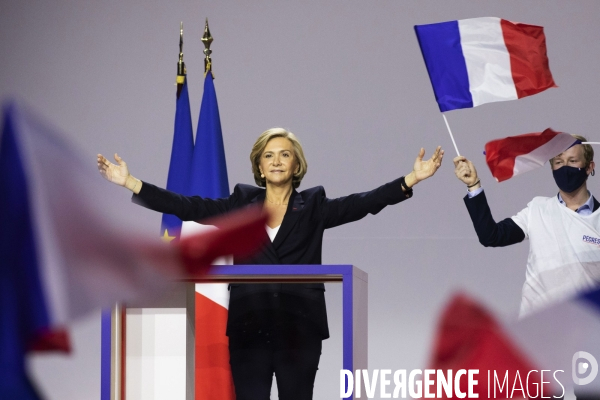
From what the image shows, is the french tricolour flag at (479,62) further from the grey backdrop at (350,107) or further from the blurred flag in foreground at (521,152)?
the grey backdrop at (350,107)

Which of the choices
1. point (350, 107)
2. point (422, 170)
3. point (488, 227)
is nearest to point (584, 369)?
point (488, 227)

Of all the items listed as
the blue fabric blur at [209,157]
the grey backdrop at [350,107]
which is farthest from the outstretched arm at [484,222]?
the grey backdrop at [350,107]

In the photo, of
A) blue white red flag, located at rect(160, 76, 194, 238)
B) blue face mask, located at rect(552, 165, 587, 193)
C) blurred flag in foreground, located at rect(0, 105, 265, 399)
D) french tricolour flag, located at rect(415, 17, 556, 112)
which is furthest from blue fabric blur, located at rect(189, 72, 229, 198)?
blue face mask, located at rect(552, 165, 587, 193)

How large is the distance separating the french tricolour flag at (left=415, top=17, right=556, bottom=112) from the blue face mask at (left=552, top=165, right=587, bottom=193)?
391 mm

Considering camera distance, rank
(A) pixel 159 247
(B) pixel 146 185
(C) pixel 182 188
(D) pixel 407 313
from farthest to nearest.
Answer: (D) pixel 407 313 < (C) pixel 182 188 < (B) pixel 146 185 < (A) pixel 159 247

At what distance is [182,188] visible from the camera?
4.16 m

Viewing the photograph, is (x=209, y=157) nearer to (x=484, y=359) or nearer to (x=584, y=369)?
(x=484, y=359)

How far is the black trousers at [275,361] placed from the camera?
2551mm

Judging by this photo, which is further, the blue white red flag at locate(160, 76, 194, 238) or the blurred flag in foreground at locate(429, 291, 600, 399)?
the blue white red flag at locate(160, 76, 194, 238)

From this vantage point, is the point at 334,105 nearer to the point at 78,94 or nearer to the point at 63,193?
the point at 78,94

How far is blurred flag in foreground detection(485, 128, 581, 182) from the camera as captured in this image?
3.12 metres

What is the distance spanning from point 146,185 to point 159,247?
0.35m

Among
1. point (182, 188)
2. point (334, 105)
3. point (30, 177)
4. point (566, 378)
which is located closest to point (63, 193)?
point (30, 177)

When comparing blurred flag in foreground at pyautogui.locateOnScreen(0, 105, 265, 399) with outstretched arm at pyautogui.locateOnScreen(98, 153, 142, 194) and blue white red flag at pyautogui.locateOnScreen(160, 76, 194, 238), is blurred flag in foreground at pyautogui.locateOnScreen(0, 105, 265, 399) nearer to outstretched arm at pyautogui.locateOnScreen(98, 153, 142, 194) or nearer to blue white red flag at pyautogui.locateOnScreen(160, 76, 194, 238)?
outstretched arm at pyautogui.locateOnScreen(98, 153, 142, 194)
